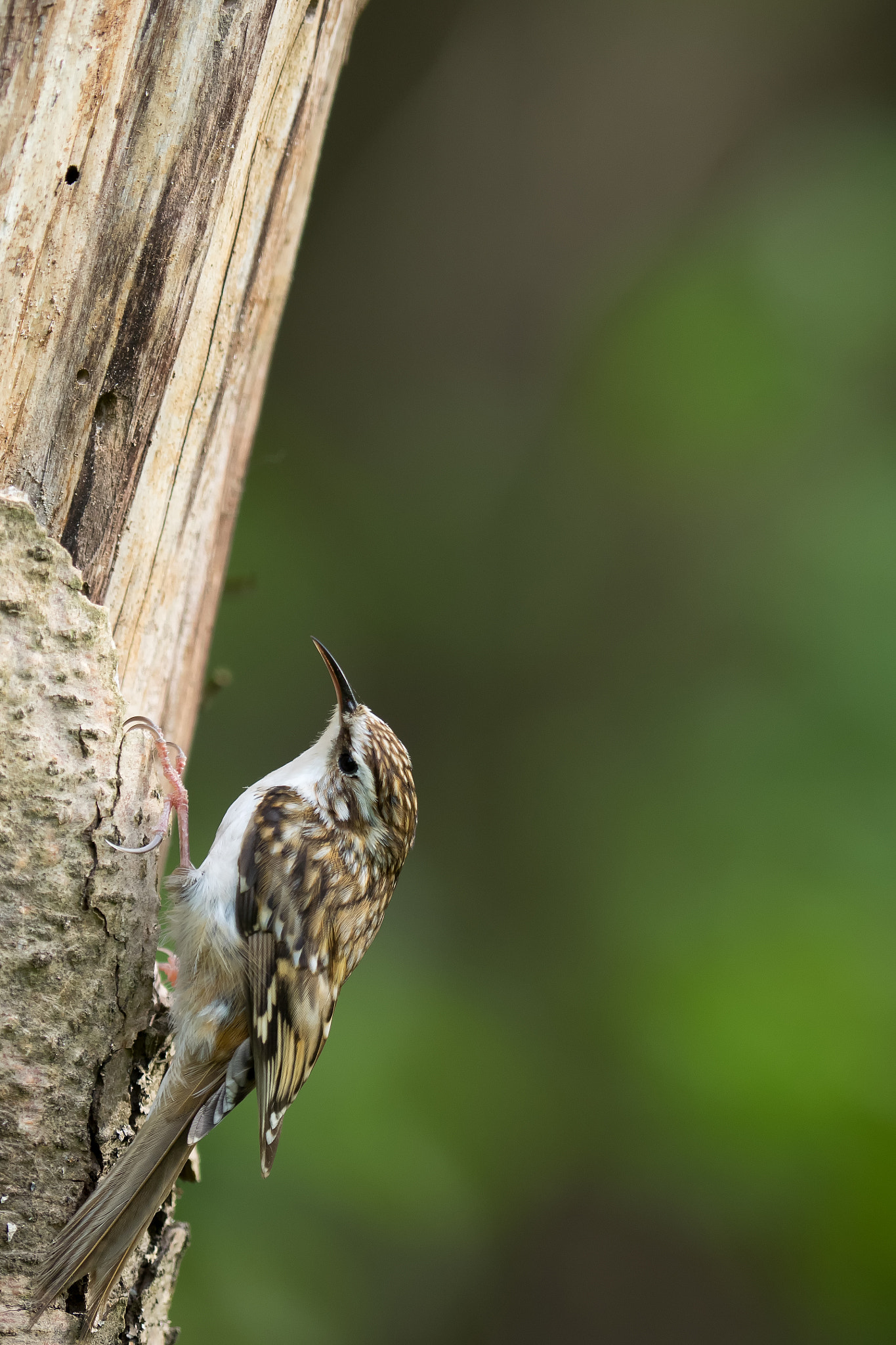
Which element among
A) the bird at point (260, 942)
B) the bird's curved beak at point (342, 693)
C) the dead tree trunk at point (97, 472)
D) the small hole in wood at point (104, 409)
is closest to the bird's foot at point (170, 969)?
the bird at point (260, 942)

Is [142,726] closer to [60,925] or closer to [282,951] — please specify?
[60,925]

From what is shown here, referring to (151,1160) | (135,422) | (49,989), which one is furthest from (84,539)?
(151,1160)

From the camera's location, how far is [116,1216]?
193 cm

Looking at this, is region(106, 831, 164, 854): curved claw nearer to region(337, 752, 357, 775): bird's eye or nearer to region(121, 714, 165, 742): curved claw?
region(121, 714, 165, 742): curved claw

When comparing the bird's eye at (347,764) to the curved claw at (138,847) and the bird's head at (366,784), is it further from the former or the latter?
the curved claw at (138,847)

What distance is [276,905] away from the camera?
7.91 ft

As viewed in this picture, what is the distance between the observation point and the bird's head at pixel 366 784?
2.61 metres

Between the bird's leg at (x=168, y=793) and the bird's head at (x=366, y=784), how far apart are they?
0.32 m

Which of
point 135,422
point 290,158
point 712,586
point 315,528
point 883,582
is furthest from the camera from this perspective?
point 712,586

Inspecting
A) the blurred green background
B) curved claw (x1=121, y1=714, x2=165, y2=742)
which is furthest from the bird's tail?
the blurred green background

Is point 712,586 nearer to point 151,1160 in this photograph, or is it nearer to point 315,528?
point 315,528

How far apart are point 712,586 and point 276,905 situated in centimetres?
316

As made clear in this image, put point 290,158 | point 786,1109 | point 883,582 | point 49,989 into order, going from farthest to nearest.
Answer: point 883,582 < point 786,1109 < point 290,158 < point 49,989

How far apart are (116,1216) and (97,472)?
4.20 feet
